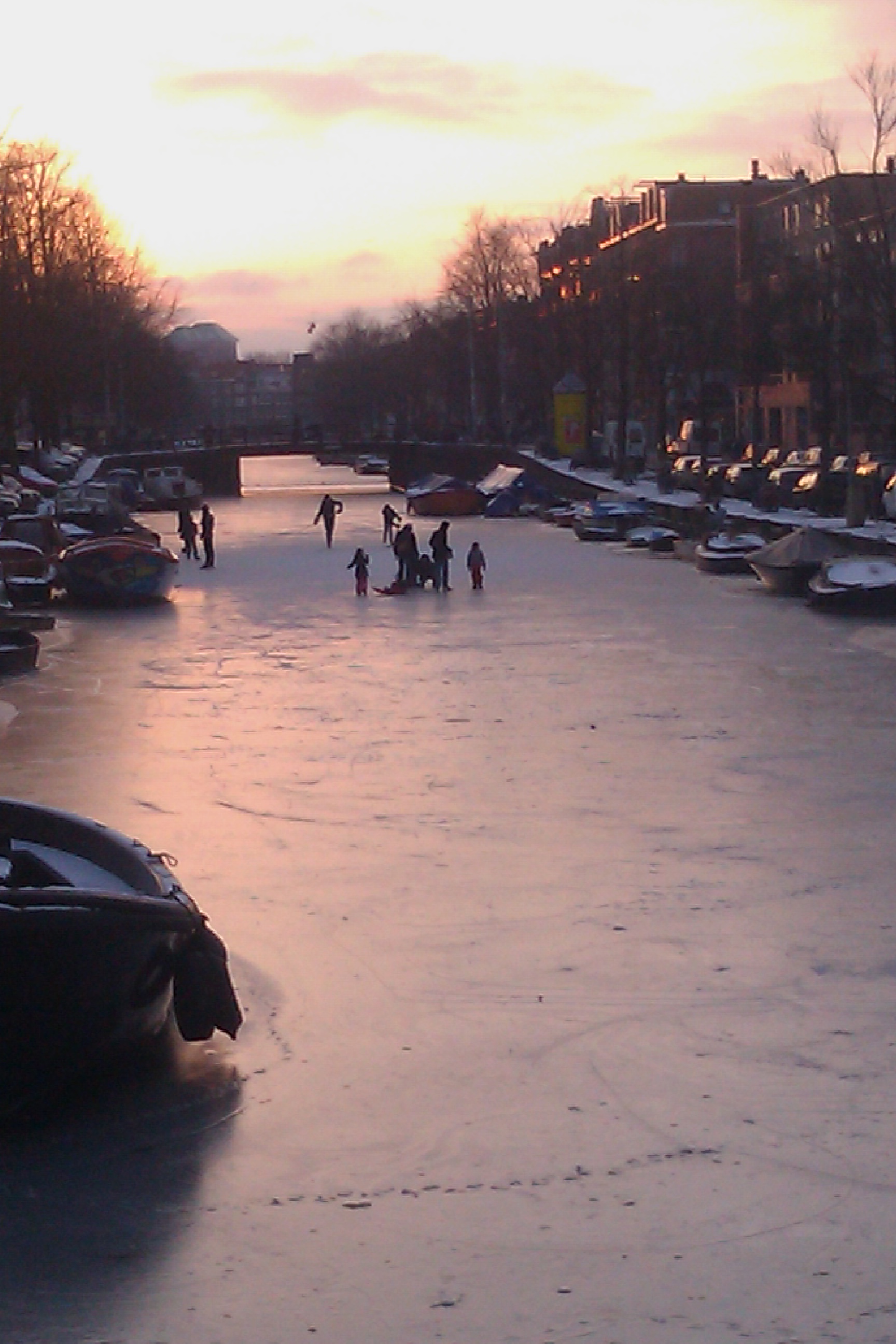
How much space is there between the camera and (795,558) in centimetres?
3784

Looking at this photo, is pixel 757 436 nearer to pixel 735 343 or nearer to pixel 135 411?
pixel 735 343

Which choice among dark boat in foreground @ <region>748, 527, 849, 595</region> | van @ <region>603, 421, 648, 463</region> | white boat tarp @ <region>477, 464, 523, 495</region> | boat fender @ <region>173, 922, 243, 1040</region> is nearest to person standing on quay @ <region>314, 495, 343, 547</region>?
dark boat in foreground @ <region>748, 527, 849, 595</region>

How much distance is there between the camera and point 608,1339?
641cm

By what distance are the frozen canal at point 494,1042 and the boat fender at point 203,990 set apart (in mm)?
229

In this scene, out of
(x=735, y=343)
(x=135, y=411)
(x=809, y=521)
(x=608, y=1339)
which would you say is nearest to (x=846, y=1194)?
(x=608, y=1339)

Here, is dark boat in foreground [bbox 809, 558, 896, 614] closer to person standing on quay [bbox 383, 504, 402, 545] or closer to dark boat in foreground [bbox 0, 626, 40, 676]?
dark boat in foreground [bbox 0, 626, 40, 676]

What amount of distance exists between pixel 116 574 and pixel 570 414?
181 ft

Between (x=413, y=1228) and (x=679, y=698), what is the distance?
653 inches

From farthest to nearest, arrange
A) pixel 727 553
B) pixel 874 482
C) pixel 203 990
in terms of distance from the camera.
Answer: pixel 874 482
pixel 727 553
pixel 203 990

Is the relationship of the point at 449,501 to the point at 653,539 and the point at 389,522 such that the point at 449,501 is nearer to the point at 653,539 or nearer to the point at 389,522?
the point at 653,539

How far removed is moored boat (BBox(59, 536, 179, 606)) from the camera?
37.8m

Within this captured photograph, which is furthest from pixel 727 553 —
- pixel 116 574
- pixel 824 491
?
pixel 116 574

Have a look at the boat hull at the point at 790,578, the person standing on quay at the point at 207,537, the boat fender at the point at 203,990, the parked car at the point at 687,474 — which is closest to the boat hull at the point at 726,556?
the boat hull at the point at 790,578

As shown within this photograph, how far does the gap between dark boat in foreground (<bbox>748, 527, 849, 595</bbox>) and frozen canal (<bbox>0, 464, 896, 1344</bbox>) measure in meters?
14.4
